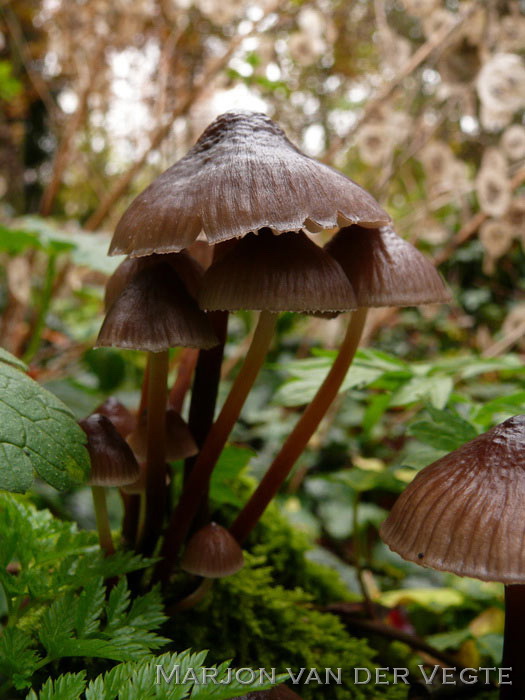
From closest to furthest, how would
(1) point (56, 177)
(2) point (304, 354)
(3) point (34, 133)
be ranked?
(1) point (56, 177), (2) point (304, 354), (3) point (34, 133)

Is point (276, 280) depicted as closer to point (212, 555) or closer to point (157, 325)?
point (157, 325)

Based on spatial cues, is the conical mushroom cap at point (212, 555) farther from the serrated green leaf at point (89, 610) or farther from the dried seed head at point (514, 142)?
the dried seed head at point (514, 142)

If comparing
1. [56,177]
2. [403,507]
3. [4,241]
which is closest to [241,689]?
[403,507]

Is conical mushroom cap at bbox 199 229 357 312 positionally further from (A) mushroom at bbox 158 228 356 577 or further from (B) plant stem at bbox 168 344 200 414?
(B) plant stem at bbox 168 344 200 414

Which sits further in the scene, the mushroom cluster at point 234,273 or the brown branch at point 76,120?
the brown branch at point 76,120

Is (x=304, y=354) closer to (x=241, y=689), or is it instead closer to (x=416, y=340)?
(x=416, y=340)

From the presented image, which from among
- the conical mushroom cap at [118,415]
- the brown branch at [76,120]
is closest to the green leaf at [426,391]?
the conical mushroom cap at [118,415]
